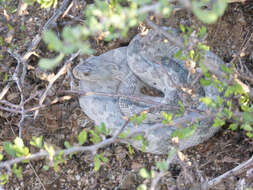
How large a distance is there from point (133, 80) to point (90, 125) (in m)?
0.88

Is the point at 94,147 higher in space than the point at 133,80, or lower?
higher

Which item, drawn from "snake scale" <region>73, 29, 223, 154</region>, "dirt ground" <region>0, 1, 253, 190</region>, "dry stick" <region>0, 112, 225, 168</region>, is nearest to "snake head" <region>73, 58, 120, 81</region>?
"snake scale" <region>73, 29, 223, 154</region>

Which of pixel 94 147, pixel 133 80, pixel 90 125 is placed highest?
pixel 94 147

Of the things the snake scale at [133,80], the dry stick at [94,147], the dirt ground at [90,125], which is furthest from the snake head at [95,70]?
the dry stick at [94,147]

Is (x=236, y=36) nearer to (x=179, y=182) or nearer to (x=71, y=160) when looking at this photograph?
(x=179, y=182)

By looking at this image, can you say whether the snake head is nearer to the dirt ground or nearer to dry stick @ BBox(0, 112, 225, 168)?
the dirt ground

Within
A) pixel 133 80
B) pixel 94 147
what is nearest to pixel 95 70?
pixel 133 80

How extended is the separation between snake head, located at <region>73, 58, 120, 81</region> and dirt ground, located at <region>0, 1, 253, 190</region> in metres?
0.17

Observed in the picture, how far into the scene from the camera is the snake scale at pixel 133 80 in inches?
150

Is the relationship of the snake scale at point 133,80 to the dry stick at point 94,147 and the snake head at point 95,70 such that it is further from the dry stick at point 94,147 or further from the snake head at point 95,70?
the dry stick at point 94,147

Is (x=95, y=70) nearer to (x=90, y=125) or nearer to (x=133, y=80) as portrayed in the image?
(x=133, y=80)

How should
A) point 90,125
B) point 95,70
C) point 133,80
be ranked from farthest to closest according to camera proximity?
point 133,80 → point 95,70 → point 90,125

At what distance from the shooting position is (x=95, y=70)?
4.26 meters

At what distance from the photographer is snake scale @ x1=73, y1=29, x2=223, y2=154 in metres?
3.81
